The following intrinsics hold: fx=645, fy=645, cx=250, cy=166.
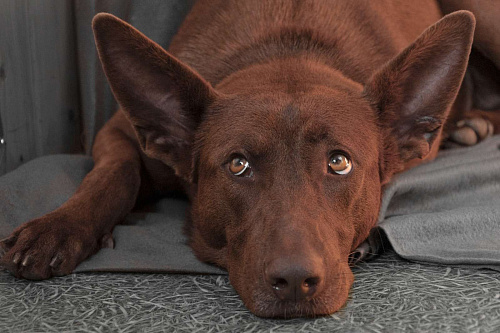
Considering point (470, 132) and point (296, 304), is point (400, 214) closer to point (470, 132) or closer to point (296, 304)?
point (296, 304)

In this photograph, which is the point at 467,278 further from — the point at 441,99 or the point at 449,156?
the point at 449,156

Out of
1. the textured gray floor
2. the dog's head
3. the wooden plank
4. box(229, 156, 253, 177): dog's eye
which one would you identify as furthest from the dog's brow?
the wooden plank

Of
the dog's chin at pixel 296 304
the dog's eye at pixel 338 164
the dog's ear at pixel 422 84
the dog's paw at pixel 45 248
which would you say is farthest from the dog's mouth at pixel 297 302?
the dog's ear at pixel 422 84

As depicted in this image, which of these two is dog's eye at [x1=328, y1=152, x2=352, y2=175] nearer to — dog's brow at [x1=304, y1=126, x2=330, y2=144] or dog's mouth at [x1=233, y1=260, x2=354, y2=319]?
dog's brow at [x1=304, y1=126, x2=330, y2=144]

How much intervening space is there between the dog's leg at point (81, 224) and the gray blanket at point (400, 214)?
7 centimetres

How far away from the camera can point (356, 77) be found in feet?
9.21

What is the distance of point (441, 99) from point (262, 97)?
2.36ft

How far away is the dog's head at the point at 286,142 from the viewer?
1879 mm

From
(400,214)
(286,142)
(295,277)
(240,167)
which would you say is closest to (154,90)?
(240,167)

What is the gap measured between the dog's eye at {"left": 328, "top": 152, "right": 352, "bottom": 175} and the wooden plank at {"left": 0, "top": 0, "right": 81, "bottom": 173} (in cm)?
196

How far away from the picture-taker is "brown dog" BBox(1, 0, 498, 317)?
1930 mm

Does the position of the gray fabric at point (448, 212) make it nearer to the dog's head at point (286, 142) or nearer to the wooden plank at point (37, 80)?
the dog's head at point (286, 142)

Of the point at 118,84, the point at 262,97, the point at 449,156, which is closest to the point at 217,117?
the point at 262,97

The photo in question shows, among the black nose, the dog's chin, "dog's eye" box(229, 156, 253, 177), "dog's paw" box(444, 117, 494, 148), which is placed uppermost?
"dog's eye" box(229, 156, 253, 177)
